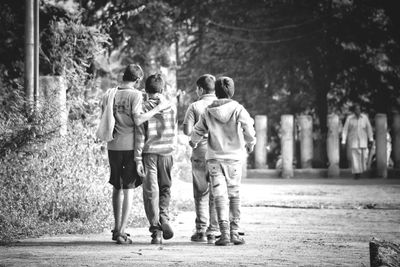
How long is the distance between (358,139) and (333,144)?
71 cm

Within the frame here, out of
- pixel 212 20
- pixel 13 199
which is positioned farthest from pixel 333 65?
pixel 13 199

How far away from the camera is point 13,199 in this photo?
954cm

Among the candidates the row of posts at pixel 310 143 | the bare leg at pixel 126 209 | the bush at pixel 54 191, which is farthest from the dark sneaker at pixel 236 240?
the row of posts at pixel 310 143

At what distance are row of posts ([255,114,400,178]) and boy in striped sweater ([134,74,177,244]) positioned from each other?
13.4 meters

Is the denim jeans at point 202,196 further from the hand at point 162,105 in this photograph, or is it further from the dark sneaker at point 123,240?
the dark sneaker at point 123,240

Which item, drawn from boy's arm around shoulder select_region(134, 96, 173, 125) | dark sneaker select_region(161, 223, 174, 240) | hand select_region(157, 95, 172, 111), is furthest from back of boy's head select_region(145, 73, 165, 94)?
dark sneaker select_region(161, 223, 174, 240)

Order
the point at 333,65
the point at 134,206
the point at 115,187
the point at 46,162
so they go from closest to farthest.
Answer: the point at 115,187
the point at 46,162
the point at 134,206
the point at 333,65

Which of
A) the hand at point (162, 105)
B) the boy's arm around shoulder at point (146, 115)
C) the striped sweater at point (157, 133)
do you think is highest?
the hand at point (162, 105)

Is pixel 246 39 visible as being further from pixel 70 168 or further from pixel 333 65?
pixel 70 168

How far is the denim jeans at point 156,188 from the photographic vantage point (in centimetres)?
855

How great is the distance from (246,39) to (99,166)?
1458 centimetres

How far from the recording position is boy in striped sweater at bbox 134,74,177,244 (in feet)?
28.0

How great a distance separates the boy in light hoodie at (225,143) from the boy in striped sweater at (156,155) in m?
0.32

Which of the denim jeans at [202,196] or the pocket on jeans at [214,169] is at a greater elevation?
the pocket on jeans at [214,169]
